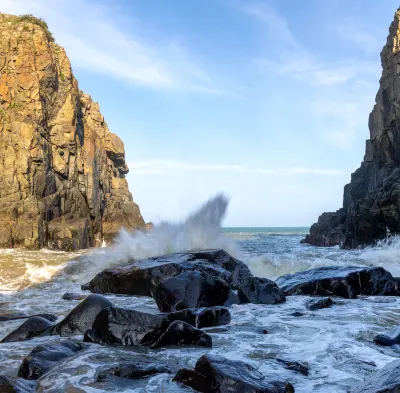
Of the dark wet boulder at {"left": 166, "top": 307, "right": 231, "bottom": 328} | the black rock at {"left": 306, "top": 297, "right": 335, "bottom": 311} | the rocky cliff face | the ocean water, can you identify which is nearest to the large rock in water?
the rocky cliff face

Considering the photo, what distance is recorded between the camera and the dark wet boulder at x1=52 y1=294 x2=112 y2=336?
6.18 meters

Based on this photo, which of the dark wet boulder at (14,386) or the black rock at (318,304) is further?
the black rock at (318,304)

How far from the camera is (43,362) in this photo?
173 inches

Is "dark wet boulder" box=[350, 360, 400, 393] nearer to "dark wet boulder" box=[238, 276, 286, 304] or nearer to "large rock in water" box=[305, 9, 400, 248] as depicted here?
"dark wet boulder" box=[238, 276, 286, 304]

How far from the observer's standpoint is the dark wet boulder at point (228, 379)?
133 inches

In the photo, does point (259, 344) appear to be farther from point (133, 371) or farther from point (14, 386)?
point (14, 386)

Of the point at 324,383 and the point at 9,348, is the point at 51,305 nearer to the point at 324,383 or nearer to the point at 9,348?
the point at 9,348

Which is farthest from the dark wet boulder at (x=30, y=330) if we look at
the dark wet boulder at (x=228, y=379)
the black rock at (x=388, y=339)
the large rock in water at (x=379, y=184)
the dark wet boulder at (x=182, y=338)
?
the large rock in water at (x=379, y=184)

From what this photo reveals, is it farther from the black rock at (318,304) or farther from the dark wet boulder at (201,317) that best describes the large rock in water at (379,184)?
the dark wet boulder at (201,317)

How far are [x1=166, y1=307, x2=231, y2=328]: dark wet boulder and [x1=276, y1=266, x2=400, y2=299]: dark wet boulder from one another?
3.90 meters

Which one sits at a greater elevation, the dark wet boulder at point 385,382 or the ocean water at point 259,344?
the dark wet boulder at point 385,382

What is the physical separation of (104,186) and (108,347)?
37.5 metres

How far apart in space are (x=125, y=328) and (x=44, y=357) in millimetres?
1194

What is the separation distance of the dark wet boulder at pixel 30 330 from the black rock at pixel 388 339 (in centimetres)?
477
